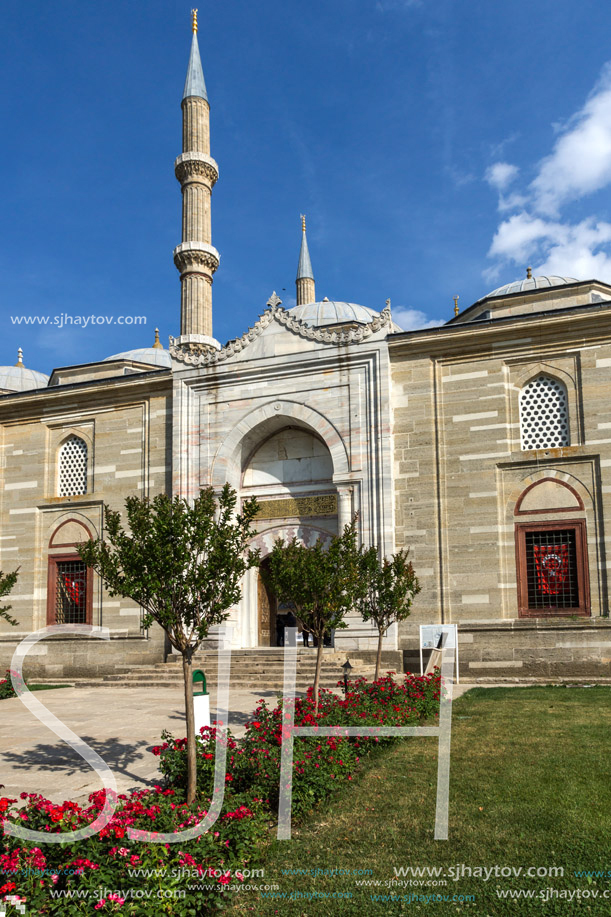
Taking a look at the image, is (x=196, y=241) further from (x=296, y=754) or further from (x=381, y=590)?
(x=296, y=754)

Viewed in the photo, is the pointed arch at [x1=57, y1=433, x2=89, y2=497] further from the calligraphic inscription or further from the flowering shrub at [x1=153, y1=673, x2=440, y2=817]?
the flowering shrub at [x1=153, y1=673, x2=440, y2=817]

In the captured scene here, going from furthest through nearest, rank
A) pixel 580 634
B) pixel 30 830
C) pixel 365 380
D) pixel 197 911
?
pixel 365 380, pixel 580 634, pixel 30 830, pixel 197 911

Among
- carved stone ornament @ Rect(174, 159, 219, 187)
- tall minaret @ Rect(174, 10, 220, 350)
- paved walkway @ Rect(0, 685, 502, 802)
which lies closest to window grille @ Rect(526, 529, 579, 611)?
paved walkway @ Rect(0, 685, 502, 802)

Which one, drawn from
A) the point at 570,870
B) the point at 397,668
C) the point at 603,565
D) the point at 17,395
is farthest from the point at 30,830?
the point at 17,395

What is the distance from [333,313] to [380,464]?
995cm

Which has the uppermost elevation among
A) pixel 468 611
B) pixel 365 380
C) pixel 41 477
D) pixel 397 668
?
pixel 365 380

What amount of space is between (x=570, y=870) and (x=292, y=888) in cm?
172

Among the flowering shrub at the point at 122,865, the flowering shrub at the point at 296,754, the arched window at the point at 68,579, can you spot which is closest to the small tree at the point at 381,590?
the flowering shrub at the point at 296,754

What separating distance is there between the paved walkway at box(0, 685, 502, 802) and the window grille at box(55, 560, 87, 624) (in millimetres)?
4063

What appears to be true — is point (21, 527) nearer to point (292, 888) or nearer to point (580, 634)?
point (580, 634)

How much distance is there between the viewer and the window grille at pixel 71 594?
755 inches

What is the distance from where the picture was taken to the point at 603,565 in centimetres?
1475

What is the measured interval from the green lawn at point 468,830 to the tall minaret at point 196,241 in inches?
697

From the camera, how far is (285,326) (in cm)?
1792
